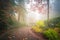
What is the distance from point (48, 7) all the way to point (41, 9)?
10 cm

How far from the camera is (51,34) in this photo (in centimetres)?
200

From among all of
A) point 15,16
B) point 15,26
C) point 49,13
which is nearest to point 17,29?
point 15,26

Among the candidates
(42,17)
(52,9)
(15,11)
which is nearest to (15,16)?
(15,11)

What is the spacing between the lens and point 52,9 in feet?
6.71

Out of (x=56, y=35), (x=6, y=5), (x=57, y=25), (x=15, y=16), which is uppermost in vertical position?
(x=6, y=5)

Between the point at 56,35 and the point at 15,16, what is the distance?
599 mm

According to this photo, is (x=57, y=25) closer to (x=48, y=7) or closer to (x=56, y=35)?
(x=56, y=35)

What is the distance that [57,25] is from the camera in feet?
6.65

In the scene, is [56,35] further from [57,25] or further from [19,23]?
[19,23]

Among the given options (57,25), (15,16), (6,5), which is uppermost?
(6,5)

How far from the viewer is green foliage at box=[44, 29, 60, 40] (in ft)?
6.50

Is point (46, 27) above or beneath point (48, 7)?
beneath

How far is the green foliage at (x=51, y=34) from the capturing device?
1.98 m

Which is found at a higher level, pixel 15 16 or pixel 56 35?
pixel 15 16
